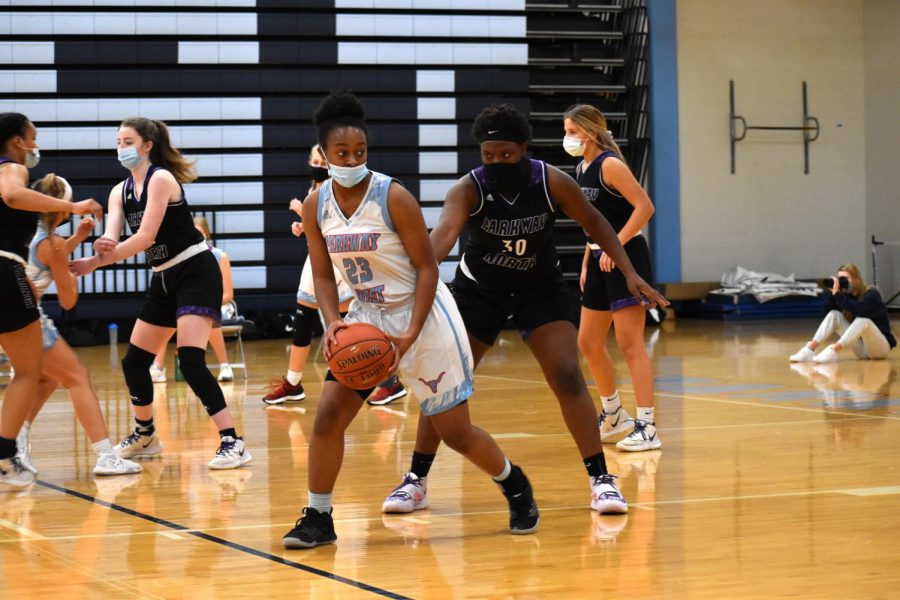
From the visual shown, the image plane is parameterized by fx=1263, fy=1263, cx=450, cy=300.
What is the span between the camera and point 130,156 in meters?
5.16

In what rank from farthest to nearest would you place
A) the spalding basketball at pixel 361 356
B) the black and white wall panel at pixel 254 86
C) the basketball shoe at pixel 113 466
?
the black and white wall panel at pixel 254 86 → the basketball shoe at pixel 113 466 → the spalding basketball at pixel 361 356

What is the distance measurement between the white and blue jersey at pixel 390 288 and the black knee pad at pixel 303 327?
4.07 metres

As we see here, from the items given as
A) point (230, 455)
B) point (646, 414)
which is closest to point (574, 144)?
point (646, 414)

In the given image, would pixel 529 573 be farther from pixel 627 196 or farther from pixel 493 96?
pixel 493 96

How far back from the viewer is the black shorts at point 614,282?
5559 millimetres

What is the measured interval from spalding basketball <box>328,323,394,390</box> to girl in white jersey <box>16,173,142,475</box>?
1.80m

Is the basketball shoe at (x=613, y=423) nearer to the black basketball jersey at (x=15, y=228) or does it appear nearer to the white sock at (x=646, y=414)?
the white sock at (x=646, y=414)

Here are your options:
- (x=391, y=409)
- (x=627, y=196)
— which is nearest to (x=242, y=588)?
(x=627, y=196)

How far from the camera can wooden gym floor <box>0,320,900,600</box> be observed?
329 cm

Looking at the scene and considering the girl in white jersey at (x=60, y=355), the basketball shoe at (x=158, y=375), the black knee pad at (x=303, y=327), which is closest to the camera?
the girl in white jersey at (x=60, y=355)

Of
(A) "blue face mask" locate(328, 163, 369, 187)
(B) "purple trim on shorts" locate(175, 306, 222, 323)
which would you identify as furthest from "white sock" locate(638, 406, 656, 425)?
(A) "blue face mask" locate(328, 163, 369, 187)

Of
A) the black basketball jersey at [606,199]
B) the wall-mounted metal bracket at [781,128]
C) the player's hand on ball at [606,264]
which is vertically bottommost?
the player's hand on ball at [606,264]

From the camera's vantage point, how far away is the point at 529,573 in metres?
3.38

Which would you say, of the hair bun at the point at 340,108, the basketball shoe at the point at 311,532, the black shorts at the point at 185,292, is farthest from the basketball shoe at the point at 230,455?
the hair bun at the point at 340,108
